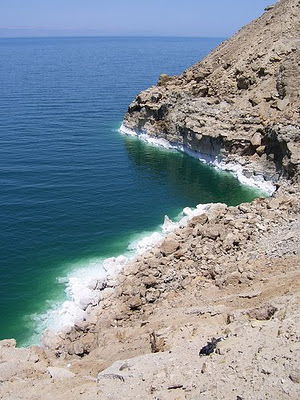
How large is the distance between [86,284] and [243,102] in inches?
1812

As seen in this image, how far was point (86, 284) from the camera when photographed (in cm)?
3641

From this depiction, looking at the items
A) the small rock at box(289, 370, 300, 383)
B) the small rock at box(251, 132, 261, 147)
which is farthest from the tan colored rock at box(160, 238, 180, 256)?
the small rock at box(251, 132, 261, 147)

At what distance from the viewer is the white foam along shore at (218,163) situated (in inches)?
2323

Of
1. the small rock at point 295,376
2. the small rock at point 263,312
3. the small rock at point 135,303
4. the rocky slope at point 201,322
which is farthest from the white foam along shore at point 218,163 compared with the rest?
the small rock at point 295,376

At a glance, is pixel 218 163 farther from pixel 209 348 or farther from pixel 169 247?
pixel 209 348

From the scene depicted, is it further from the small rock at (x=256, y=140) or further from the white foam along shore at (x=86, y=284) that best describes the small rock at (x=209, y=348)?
the small rock at (x=256, y=140)

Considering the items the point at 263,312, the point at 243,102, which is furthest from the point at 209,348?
the point at 243,102

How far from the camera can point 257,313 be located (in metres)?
22.6

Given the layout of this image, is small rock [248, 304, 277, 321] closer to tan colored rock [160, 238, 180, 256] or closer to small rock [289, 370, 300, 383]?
small rock [289, 370, 300, 383]

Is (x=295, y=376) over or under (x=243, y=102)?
under

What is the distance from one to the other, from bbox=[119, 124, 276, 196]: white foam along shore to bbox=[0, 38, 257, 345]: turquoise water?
58.4 inches

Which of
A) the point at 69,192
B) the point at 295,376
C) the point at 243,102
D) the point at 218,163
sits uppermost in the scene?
the point at 243,102

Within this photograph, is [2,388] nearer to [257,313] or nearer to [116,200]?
[257,313]

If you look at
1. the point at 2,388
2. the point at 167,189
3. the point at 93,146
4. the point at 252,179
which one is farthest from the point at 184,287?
the point at 93,146
